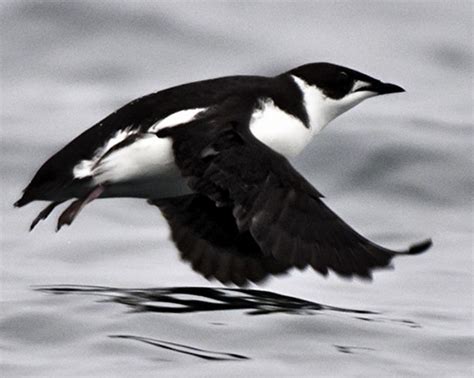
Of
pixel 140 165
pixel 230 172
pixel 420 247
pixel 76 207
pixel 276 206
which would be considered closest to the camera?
pixel 420 247

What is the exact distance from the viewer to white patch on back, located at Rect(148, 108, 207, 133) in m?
8.77

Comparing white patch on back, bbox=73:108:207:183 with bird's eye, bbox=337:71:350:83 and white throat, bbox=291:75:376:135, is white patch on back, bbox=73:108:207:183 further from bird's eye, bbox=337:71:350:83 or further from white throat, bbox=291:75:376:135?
bird's eye, bbox=337:71:350:83

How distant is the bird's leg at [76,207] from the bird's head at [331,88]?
1.28 m

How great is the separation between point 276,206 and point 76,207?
3.79 ft

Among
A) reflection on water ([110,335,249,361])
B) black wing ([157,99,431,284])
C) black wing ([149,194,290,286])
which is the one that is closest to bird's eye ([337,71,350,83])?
black wing ([149,194,290,286])

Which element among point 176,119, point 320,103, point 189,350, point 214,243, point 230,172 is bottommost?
point 189,350

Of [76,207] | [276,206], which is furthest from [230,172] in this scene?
[76,207]

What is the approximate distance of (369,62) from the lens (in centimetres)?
1502

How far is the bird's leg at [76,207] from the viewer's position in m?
8.62

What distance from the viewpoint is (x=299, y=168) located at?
12859 mm

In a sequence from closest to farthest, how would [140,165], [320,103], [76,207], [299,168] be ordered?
1. [76,207]
2. [140,165]
3. [320,103]
4. [299,168]

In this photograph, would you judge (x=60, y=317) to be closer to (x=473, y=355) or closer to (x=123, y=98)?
(x=473, y=355)

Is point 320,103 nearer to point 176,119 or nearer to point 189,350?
point 176,119

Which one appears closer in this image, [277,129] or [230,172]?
[230,172]
